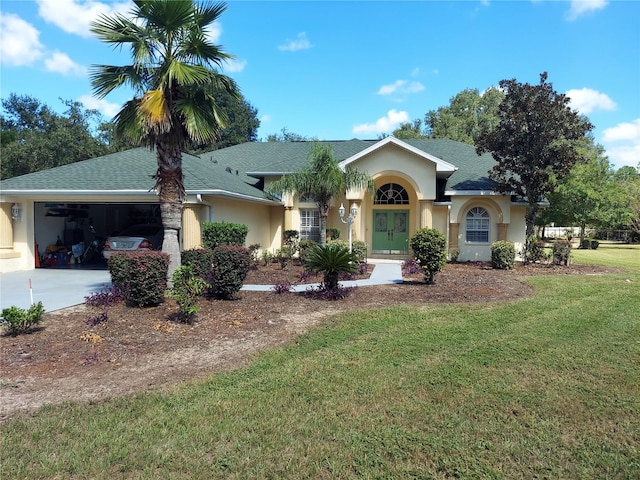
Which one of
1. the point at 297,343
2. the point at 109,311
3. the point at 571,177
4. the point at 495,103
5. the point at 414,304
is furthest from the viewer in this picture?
the point at 495,103

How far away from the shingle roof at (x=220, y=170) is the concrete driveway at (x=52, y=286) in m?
3.01

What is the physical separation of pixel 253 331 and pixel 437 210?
44.8 ft

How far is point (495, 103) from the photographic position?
43.9 meters

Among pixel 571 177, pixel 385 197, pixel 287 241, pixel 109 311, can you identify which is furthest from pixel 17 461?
pixel 571 177

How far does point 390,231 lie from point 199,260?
1130cm

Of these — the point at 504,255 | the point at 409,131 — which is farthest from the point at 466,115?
the point at 504,255

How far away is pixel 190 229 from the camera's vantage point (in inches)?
508

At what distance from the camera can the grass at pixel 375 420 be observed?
323 cm

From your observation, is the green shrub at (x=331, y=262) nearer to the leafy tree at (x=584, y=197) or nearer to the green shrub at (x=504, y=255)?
the green shrub at (x=504, y=255)

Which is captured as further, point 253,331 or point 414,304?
point 414,304

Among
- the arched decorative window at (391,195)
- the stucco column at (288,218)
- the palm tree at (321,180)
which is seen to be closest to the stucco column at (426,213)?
the arched decorative window at (391,195)

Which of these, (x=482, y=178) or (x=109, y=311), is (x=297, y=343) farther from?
(x=482, y=178)

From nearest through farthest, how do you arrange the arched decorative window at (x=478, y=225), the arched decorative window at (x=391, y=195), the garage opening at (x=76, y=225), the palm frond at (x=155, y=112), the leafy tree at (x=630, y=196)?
1. the palm frond at (x=155, y=112)
2. the garage opening at (x=76, y=225)
3. the arched decorative window at (x=478, y=225)
4. the arched decorative window at (x=391, y=195)
5. the leafy tree at (x=630, y=196)

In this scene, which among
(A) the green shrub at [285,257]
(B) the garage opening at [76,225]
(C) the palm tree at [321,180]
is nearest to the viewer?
(C) the palm tree at [321,180]
